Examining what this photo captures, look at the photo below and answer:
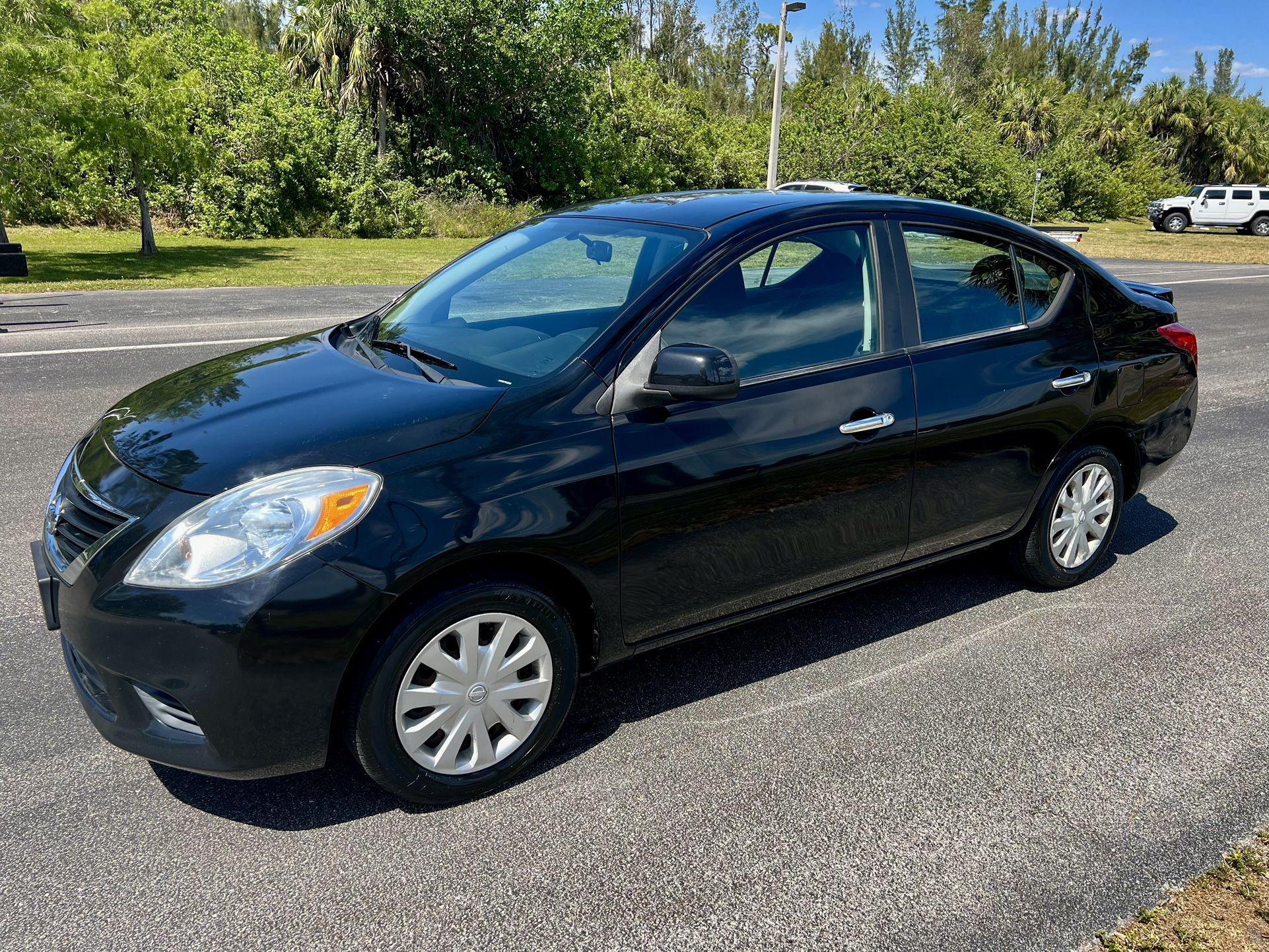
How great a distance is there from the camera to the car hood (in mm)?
2811

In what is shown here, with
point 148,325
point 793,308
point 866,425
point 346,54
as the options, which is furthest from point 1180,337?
point 346,54

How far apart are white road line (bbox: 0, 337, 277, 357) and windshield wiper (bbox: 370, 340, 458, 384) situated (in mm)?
5855

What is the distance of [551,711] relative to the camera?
3082 mm

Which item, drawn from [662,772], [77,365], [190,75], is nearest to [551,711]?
[662,772]

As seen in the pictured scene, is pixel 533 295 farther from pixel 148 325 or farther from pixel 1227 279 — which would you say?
pixel 1227 279

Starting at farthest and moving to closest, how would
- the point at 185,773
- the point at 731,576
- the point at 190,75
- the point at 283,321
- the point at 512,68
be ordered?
the point at 512,68
the point at 190,75
the point at 283,321
the point at 731,576
the point at 185,773

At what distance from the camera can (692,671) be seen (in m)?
3.83

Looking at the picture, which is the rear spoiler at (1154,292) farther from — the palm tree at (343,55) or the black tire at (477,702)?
the palm tree at (343,55)

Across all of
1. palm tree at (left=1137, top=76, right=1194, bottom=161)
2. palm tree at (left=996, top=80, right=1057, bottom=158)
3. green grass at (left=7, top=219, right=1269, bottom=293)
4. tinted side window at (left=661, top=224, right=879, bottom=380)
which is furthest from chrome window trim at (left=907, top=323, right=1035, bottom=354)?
palm tree at (left=1137, top=76, right=1194, bottom=161)

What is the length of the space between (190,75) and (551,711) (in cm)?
1940

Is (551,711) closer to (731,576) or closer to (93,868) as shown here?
(731,576)

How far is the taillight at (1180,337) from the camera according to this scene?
4777mm

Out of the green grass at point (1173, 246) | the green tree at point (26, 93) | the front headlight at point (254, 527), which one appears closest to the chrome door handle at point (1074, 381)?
the front headlight at point (254, 527)

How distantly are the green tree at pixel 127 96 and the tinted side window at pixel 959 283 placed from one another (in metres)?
16.9
